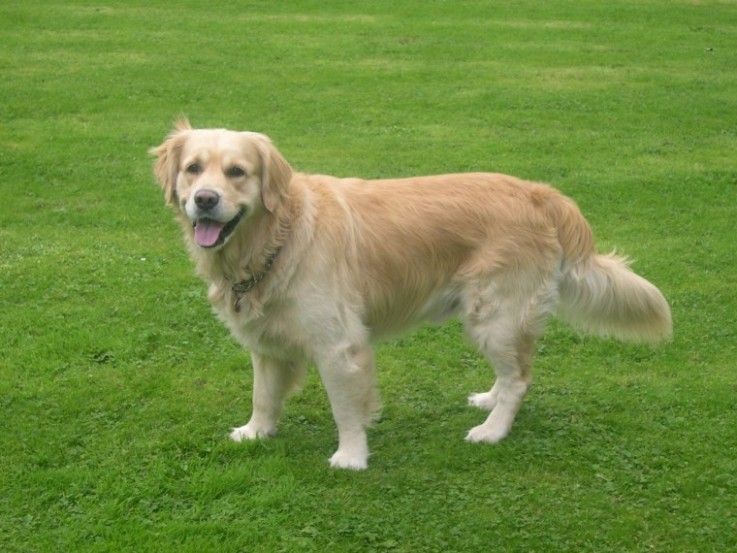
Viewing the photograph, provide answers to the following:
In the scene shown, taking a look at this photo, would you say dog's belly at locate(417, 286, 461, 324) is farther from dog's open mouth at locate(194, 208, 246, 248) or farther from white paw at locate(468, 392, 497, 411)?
dog's open mouth at locate(194, 208, 246, 248)

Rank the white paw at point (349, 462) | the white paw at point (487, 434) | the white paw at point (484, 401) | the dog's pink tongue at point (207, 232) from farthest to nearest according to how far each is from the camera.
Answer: the white paw at point (484, 401), the white paw at point (487, 434), the white paw at point (349, 462), the dog's pink tongue at point (207, 232)

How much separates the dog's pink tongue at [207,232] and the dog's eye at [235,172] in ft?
0.80

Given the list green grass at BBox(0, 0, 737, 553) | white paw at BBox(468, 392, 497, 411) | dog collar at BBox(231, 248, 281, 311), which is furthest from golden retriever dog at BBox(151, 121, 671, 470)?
green grass at BBox(0, 0, 737, 553)

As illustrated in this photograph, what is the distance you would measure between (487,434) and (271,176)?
1.83 m

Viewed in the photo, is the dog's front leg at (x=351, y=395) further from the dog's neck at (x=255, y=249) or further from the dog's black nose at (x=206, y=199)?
the dog's black nose at (x=206, y=199)

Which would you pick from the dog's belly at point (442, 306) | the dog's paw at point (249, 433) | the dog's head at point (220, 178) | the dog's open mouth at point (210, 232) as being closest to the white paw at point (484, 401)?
the dog's belly at point (442, 306)

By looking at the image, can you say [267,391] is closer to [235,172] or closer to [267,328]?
[267,328]

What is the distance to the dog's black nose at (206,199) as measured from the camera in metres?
4.69

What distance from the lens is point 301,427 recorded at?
5.68 meters

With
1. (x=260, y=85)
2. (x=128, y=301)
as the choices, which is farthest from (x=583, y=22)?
(x=128, y=301)

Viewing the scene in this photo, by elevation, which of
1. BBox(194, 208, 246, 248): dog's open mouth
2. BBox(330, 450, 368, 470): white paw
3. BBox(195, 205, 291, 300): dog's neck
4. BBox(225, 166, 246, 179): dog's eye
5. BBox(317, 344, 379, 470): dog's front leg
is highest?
BBox(225, 166, 246, 179): dog's eye

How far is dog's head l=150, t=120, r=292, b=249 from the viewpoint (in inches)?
187

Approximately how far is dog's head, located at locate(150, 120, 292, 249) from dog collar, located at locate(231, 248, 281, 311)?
24 centimetres

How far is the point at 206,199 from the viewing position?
4695 millimetres
